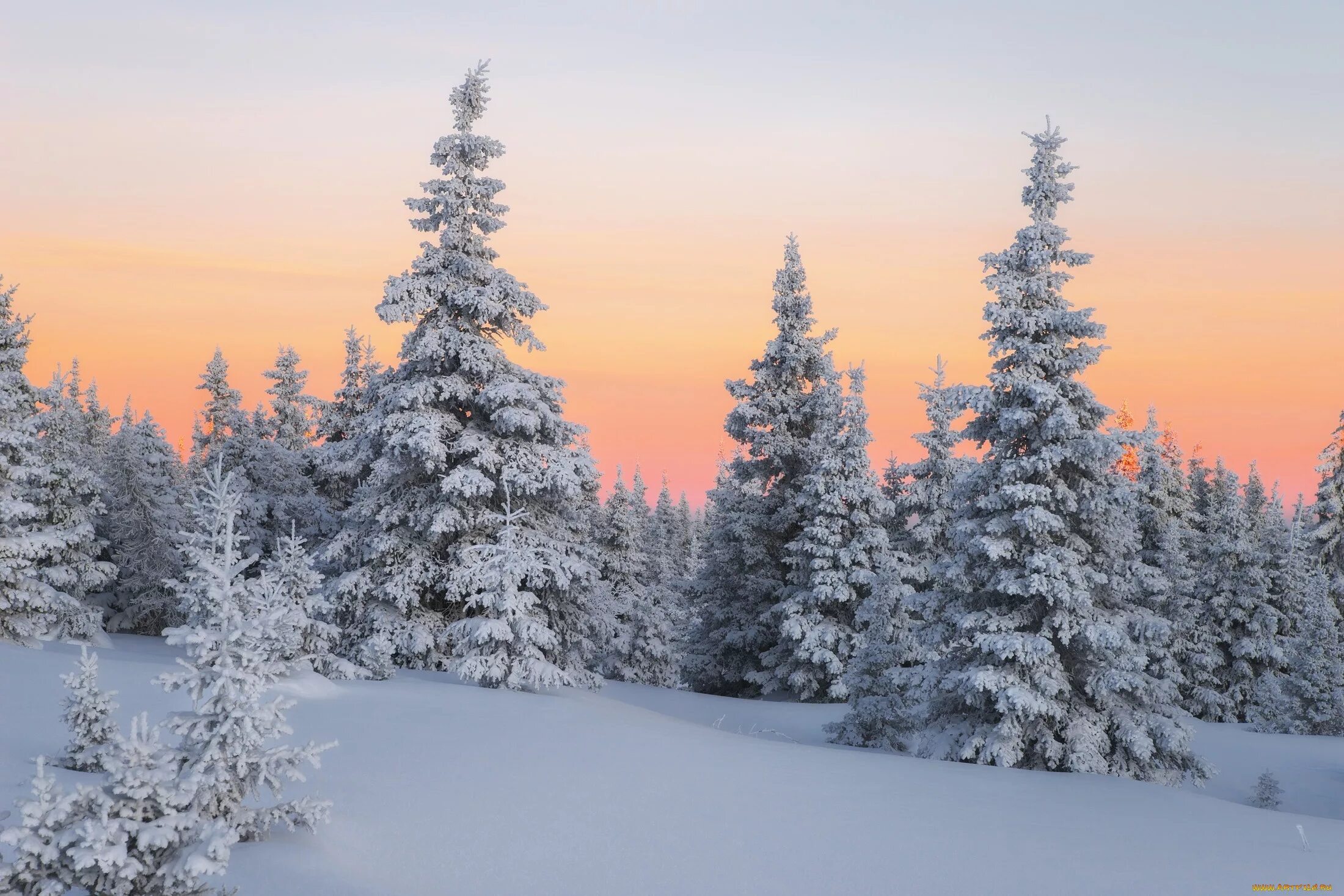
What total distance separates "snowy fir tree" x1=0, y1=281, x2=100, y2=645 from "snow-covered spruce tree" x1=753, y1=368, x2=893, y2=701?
65.3 feet

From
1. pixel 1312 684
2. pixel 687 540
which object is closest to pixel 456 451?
pixel 1312 684

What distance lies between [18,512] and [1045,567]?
23.2m

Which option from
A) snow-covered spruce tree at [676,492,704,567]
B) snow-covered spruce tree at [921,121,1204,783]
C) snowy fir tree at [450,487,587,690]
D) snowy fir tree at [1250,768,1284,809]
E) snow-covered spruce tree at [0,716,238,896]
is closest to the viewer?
snow-covered spruce tree at [0,716,238,896]

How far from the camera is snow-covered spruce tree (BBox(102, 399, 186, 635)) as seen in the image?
1443 inches

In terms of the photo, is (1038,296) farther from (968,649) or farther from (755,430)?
(755,430)

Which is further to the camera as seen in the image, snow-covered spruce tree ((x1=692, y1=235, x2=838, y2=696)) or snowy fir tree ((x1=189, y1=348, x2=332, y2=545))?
snowy fir tree ((x1=189, y1=348, x2=332, y2=545))

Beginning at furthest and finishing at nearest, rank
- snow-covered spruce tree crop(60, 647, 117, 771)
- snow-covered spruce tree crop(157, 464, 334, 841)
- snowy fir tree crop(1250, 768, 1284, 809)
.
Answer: snowy fir tree crop(1250, 768, 1284, 809), snow-covered spruce tree crop(60, 647, 117, 771), snow-covered spruce tree crop(157, 464, 334, 841)

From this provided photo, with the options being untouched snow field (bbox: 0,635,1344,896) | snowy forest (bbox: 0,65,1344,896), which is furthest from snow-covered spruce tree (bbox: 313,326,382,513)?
untouched snow field (bbox: 0,635,1344,896)

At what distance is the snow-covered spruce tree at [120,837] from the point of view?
5.64 meters

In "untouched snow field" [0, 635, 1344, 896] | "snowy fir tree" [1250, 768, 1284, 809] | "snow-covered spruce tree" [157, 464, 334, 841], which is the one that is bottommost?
"snowy fir tree" [1250, 768, 1284, 809]

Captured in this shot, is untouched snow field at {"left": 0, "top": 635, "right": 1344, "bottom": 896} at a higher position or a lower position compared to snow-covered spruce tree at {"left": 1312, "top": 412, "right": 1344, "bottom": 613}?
lower

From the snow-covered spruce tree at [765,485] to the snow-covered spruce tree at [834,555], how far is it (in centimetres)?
103

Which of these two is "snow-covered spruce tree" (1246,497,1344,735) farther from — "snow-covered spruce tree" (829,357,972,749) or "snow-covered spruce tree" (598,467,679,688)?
"snow-covered spruce tree" (598,467,679,688)

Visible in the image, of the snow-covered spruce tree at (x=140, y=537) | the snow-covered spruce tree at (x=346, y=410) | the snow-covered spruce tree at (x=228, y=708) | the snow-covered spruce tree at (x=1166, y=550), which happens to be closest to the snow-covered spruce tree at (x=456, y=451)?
the snow-covered spruce tree at (x=346, y=410)
